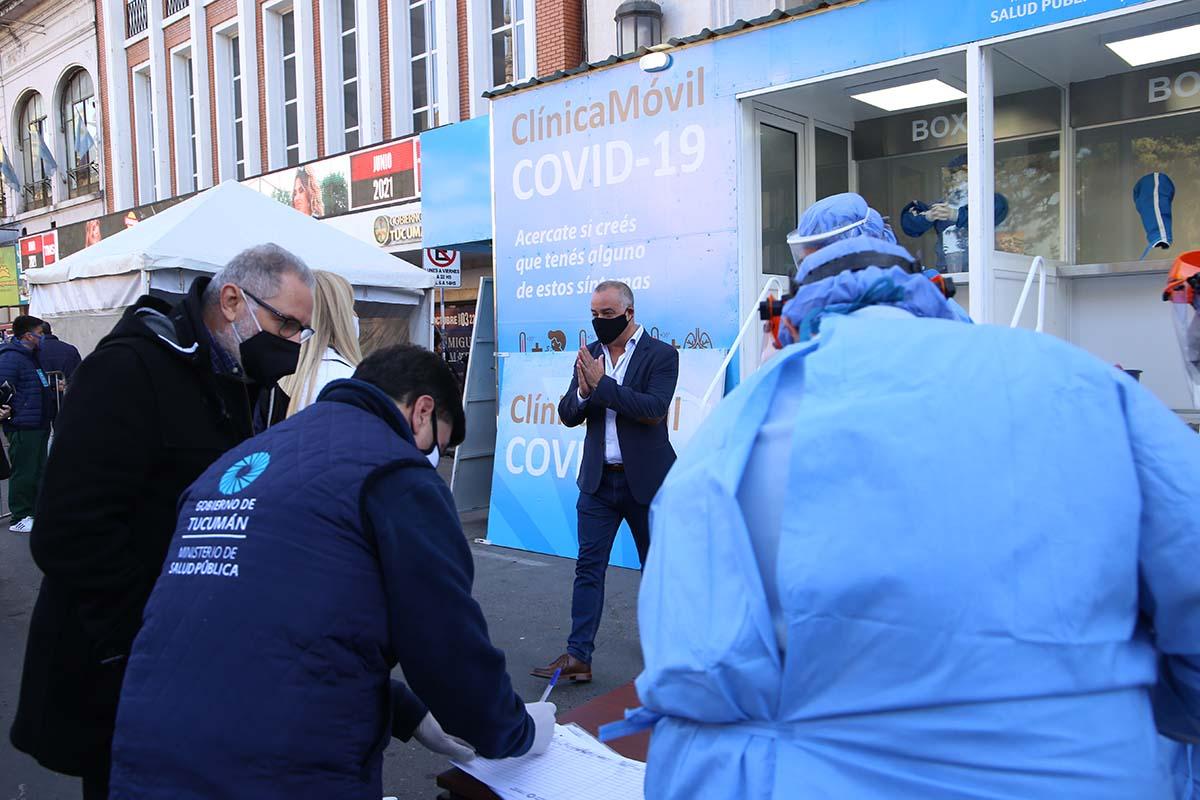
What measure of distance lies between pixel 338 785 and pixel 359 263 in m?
7.06

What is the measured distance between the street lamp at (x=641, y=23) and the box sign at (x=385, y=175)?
473 centimetres

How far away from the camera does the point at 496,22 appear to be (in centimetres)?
1438

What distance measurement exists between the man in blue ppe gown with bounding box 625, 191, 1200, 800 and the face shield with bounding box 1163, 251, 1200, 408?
4910mm

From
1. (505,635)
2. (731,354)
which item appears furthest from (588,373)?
(731,354)

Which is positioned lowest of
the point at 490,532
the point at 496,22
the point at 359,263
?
the point at 490,532

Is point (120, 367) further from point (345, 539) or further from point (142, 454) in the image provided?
point (345, 539)

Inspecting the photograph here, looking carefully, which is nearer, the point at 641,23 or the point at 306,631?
the point at 306,631

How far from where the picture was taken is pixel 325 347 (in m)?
3.60

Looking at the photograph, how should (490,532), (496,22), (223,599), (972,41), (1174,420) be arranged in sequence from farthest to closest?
(496,22) < (490,532) < (972,41) < (223,599) < (1174,420)

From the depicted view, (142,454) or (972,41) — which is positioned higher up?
(972,41)

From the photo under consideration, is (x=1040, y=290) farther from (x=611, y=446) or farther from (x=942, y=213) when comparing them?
(x=611, y=446)

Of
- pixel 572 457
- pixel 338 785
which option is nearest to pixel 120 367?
pixel 338 785

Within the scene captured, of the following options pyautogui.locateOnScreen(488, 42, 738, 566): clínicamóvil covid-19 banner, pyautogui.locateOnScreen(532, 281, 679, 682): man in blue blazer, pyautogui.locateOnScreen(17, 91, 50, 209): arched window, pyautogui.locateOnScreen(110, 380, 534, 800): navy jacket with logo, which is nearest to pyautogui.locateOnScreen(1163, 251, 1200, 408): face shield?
pyautogui.locateOnScreen(488, 42, 738, 566): clínicamóvil covid-19 banner

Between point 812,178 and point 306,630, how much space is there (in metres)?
6.75
